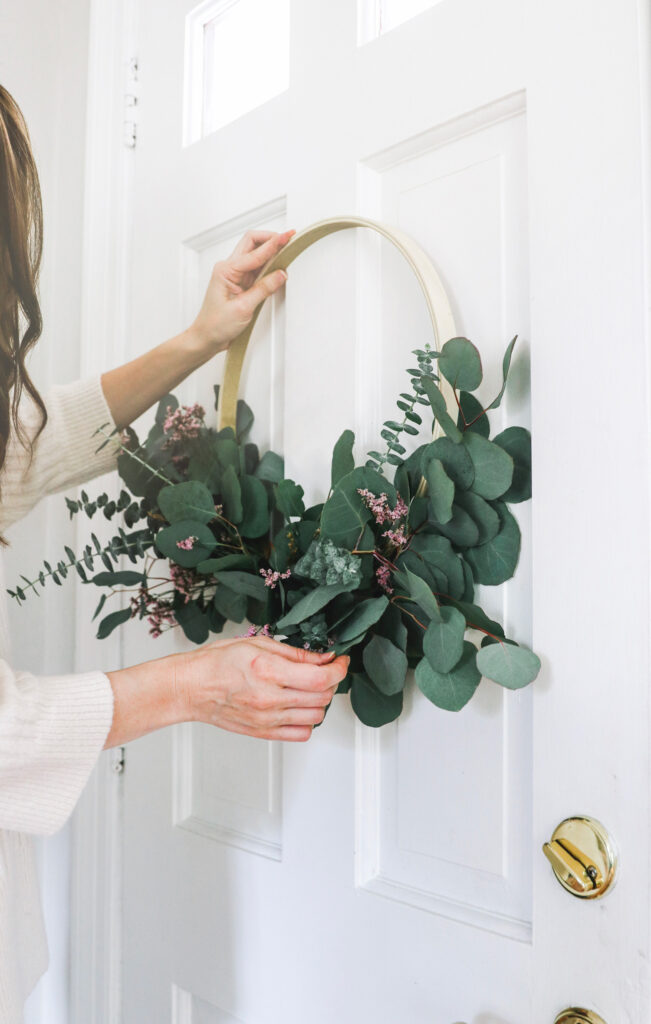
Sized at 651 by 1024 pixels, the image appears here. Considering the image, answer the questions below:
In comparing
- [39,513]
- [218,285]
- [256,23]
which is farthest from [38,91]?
[39,513]

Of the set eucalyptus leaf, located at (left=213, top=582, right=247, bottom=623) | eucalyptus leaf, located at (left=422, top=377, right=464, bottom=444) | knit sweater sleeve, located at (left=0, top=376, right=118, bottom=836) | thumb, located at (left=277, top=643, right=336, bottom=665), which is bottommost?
knit sweater sleeve, located at (left=0, top=376, right=118, bottom=836)

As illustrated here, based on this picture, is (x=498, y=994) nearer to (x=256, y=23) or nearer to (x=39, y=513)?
(x=39, y=513)

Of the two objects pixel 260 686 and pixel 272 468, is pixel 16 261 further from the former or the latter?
pixel 260 686

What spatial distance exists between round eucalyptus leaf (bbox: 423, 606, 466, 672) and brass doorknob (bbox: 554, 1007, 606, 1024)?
269mm

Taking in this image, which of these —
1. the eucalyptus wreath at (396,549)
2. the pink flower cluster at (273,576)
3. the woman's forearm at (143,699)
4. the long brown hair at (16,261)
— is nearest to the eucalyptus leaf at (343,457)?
the eucalyptus wreath at (396,549)

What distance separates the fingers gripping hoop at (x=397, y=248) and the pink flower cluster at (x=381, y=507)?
0.24 feet

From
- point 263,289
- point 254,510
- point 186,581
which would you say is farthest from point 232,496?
point 263,289

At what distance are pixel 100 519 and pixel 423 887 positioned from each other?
64cm

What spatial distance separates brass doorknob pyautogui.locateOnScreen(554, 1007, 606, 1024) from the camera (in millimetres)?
567

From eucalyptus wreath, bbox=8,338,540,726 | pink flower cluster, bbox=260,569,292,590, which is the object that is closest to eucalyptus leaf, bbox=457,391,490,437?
eucalyptus wreath, bbox=8,338,540,726

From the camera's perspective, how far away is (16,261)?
99 centimetres

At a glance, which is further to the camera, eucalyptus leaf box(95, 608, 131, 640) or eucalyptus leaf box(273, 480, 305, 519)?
eucalyptus leaf box(95, 608, 131, 640)

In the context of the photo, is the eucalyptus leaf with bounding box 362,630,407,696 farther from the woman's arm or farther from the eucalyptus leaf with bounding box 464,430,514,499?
the woman's arm

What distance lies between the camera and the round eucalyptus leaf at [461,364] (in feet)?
2.06
